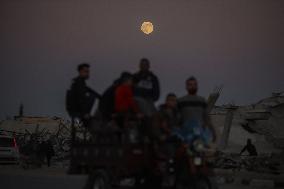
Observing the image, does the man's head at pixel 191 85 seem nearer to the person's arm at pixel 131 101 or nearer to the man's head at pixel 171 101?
the man's head at pixel 171 101

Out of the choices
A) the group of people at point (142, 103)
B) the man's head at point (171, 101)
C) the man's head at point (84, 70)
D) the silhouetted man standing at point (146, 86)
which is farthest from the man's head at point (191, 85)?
the man's head at point (84, 70)

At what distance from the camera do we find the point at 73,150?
1273 centimetres

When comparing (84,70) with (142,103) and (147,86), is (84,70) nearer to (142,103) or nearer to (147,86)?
(147,86)

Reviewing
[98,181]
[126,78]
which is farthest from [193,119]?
[98,181]

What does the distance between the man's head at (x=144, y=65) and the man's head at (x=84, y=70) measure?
1098mm

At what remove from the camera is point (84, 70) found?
12477 mm

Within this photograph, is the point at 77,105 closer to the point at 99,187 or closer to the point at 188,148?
the point at 99,187

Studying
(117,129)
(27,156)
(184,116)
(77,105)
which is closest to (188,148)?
(184,116)

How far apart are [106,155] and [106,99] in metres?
1.25

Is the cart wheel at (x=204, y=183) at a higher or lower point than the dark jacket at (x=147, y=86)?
lower

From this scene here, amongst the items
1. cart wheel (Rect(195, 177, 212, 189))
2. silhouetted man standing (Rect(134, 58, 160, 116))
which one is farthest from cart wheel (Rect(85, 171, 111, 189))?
cart wheel (Rect(195, 177, 212, 189))

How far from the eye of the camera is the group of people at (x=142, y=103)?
11.5m

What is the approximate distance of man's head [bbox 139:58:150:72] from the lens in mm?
12141

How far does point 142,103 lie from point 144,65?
32.2 inches
